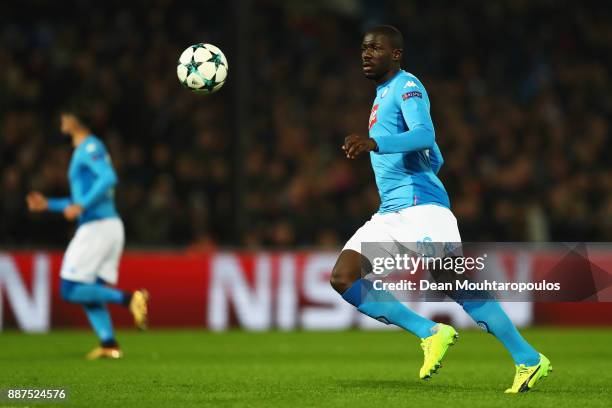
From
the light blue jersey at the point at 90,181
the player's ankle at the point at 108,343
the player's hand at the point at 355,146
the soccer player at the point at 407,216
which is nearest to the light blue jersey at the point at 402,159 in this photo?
the soccer player at the point at 407,216

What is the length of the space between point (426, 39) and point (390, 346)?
8864 mm

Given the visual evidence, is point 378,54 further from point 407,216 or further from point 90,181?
point 90,181

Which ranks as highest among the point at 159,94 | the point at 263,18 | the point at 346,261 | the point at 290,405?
the point at 263,18

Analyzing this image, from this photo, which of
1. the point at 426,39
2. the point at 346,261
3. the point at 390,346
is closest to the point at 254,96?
the point at 426,39

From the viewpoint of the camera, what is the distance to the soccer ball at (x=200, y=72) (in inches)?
319

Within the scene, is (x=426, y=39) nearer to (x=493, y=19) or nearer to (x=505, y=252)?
(x=493, y=19)

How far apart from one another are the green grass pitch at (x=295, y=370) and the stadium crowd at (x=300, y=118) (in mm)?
1949

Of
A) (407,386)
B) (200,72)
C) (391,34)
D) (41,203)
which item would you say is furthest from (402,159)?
(41,203)

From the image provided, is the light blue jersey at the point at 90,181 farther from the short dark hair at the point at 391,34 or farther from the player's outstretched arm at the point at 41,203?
the short dark hair at the point at 391,34

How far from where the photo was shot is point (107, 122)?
50.7 ft

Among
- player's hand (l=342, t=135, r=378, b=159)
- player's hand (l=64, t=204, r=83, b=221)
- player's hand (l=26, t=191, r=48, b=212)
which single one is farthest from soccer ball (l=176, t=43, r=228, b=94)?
player's hand (l=342, t=135, r=378, b=159)

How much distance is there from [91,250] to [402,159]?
147 inches

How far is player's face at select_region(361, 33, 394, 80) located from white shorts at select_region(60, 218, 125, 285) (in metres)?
3.61

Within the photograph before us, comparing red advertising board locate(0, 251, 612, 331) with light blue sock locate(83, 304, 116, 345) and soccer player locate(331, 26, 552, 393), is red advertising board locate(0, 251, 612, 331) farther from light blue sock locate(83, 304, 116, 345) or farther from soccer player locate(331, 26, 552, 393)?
soccer player locate(331, 26, 552, 393)
